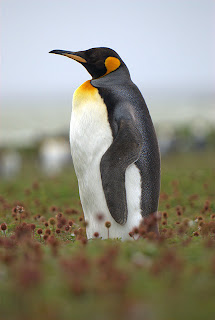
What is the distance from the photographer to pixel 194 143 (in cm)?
2172

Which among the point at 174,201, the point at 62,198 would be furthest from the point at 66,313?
the point at 62,198

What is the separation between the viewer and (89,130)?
513 cm

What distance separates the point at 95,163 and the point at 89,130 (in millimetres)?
339

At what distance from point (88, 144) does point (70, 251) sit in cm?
158

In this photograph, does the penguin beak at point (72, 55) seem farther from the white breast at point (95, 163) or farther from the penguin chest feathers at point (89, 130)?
the white breast at point (95, 163)

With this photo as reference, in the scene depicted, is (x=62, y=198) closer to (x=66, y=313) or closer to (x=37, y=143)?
(x=66, y=313)

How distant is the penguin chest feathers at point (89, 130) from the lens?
16.6ft

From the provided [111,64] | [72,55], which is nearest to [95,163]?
[111,64]

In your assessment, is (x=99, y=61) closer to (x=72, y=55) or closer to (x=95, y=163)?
(x=72, y=55)

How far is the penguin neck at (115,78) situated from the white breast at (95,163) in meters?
0.19

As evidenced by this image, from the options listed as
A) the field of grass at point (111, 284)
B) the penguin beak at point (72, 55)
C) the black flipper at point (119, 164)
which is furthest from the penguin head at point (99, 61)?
the field of grass at point (111, 284)

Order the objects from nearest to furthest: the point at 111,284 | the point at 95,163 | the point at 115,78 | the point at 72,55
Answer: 1. the point at 111,284
2. the point at 95,163
3. the point at 115,78
4. the point at 72,55

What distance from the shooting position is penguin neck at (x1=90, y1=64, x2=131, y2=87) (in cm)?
534

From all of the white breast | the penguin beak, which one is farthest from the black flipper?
the penguin beak
